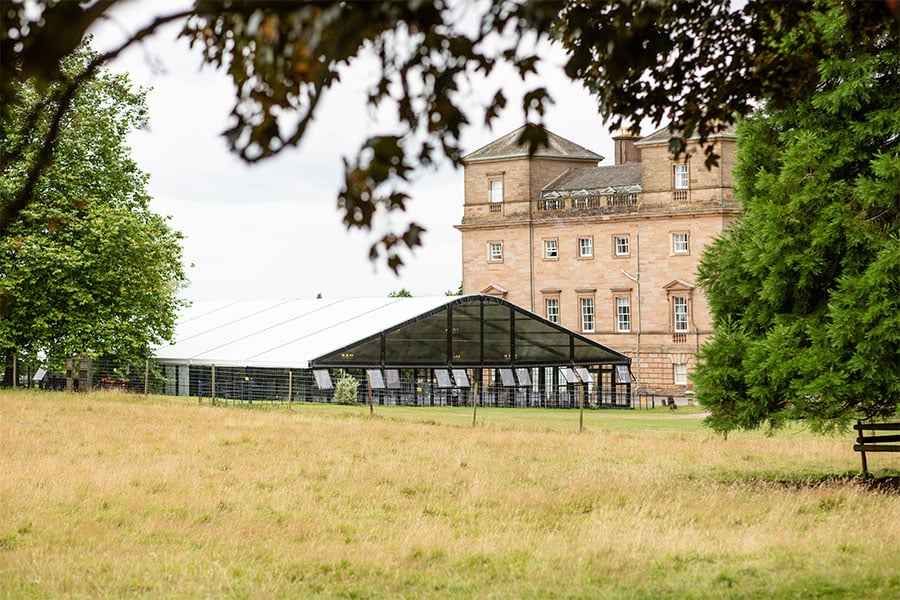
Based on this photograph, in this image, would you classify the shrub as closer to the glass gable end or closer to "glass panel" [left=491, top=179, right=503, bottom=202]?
the glass gable end

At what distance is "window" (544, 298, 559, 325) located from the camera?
63.2 m

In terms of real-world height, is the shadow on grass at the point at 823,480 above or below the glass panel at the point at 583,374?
below

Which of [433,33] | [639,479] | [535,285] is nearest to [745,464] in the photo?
[639,479]

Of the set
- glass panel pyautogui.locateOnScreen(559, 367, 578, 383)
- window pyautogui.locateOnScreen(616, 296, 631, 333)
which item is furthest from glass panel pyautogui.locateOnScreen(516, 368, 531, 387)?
window pyautogui.locateOnScreen(616, 296, 631, 333)

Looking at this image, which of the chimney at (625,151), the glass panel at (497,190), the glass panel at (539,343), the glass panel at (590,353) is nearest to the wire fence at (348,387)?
the glass panel at (539,343)

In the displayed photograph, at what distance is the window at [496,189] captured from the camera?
214 feet

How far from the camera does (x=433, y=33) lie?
6.20m

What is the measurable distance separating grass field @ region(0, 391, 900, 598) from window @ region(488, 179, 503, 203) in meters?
42.4

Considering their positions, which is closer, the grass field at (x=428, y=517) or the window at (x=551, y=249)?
the grass field at (x=428, y=517)

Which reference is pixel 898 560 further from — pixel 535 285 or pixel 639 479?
pixel 535 285

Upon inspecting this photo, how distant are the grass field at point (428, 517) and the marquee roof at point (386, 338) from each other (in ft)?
51.0

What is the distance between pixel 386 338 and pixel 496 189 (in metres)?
27.2

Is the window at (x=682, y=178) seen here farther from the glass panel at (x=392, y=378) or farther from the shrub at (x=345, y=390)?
the shrub at (x=345, y=390)

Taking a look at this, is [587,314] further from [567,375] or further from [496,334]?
[496,334]
